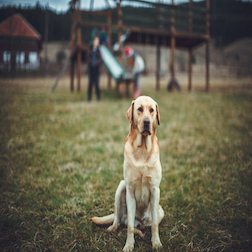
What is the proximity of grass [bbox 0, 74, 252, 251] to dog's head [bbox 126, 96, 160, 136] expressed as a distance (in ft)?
3.66

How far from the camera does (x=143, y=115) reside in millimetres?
1727

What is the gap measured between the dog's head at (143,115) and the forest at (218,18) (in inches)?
359

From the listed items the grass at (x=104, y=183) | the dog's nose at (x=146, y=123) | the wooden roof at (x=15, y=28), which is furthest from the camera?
the wooden roof at (x=15, y=28)

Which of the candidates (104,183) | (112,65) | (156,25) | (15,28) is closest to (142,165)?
(104,183)

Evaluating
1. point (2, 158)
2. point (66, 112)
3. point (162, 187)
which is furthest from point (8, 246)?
point (66, 112)

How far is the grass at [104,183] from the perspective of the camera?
1957 mm

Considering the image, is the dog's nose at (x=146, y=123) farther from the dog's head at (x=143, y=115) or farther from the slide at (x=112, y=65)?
the slide at (x=112, y=65)

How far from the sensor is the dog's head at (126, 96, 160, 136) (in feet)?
5.61

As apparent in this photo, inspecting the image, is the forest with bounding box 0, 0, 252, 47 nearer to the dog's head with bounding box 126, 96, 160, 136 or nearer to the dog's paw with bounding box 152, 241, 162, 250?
the dog's head with bounding box 126, 96, 160, 136

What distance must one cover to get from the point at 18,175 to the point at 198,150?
337cm

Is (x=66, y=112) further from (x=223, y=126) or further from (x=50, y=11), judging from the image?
(x=50, y=11)

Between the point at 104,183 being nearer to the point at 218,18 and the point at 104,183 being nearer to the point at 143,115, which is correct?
the point at 143,115

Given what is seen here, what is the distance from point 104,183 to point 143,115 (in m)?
1.59

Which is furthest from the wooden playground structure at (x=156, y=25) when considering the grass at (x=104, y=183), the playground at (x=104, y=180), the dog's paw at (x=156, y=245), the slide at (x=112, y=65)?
the dog's paw at (x=156, y=245)
